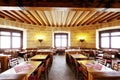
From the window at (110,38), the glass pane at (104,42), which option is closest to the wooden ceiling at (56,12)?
the window at (110,38)

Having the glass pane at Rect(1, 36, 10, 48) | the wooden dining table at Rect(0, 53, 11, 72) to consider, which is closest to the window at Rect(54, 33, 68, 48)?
the glass pane at Rect(1, 36, 10, 48)

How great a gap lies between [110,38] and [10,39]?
7.76 metres

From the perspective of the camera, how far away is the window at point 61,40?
42.0 feet

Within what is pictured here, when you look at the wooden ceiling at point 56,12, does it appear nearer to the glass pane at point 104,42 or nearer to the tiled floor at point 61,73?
the tiled floor at point 61,73

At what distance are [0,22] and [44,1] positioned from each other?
608cm

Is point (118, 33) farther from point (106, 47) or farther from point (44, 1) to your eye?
point (44, 1)

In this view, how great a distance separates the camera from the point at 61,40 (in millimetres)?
12852

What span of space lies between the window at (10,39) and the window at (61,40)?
330cm

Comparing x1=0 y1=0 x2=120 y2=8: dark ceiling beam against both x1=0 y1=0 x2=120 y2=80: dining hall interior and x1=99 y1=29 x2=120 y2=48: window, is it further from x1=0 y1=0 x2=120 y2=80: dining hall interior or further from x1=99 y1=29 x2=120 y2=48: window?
x1=99 y1=29 x2=120 y2=48: window

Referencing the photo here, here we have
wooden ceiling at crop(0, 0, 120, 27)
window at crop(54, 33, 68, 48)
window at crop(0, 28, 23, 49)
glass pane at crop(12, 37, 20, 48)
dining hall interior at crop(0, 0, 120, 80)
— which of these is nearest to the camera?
wooden ceiling at crop(0, 0, 120, 27)

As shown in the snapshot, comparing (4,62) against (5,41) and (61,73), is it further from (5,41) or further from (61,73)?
(5,41)

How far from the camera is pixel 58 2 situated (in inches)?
146

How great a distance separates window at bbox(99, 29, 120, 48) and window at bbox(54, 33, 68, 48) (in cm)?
327

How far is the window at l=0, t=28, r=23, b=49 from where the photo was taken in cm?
964
